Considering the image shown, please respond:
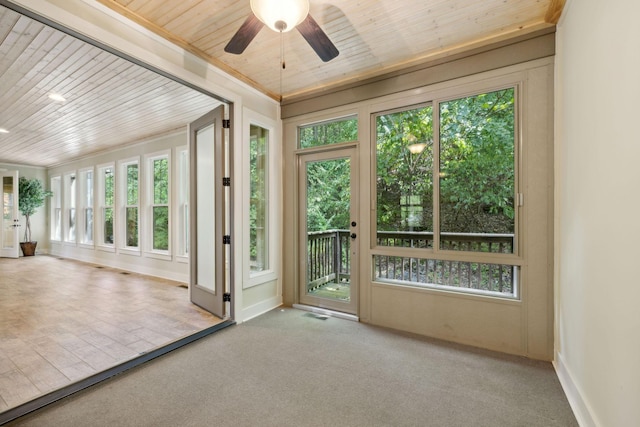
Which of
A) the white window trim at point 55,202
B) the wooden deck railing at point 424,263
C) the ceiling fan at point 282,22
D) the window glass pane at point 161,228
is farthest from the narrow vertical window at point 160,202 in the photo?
the white window trim at point 55,202

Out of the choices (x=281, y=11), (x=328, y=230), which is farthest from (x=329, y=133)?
(x=281, y=11)

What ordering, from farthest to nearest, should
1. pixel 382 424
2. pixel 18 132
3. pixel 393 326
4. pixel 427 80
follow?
pixel 18 132, pixel 393 326, pixel 427 80, pixel 382 424

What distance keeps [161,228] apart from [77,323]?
255cm

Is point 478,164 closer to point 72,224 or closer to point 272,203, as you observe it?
point 272,203

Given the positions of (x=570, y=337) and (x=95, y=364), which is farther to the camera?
(x=95, y=364)

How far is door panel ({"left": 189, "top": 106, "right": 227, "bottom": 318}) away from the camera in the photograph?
3328 millimetres

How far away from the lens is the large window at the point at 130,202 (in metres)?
6.02

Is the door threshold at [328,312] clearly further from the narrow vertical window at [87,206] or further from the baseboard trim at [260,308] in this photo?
the narrow vertical window at [87,206]

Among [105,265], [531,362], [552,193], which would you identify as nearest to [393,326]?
[531,362]

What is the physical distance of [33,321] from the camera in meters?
3.27

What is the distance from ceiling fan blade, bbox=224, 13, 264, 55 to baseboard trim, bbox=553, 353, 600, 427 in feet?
9.86

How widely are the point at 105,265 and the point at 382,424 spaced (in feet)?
23.7

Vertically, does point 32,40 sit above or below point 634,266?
above

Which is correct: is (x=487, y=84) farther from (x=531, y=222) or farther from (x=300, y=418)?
(x=300, y=418)
